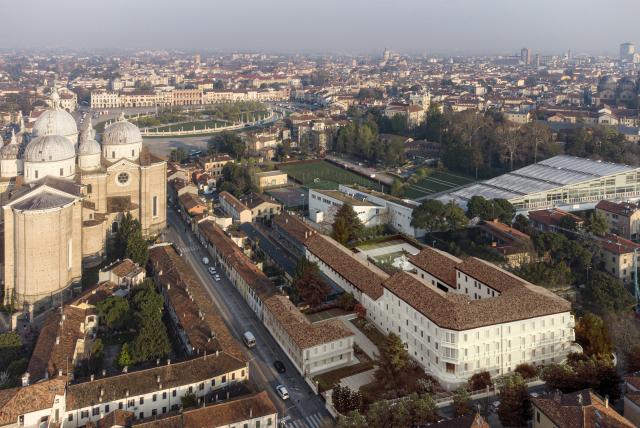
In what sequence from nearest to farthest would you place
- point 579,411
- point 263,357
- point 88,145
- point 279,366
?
point 579,411 → point 279,366 → point 263,357 → point 88,145

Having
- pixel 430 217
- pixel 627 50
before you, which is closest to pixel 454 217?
pixel 430 217

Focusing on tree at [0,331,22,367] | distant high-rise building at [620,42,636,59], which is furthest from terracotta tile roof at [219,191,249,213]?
distant high-rise building at [620,42,636,59]

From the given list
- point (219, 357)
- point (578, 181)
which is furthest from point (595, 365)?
point (578, 181)

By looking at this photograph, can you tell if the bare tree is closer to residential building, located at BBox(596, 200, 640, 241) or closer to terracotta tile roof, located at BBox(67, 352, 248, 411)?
residential building, located at BBox(596, 200, 640, 241)

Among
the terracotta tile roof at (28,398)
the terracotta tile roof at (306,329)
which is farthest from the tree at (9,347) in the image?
the terracotta tile roof at (306,329)

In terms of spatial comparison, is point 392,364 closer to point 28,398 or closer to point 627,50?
point 28,398

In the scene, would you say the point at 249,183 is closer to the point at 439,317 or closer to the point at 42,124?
the point at 42,124

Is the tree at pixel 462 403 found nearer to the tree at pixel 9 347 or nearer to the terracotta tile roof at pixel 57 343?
the terracotta tile roof at pixel 57 343
